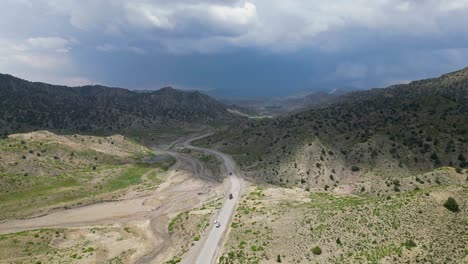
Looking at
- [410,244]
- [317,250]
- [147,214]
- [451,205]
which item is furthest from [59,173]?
[451,205]

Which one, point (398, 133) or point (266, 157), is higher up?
point (398, 133)

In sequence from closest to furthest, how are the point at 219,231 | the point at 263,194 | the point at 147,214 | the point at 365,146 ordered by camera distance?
the point at 219,231 → the point at 147,214 → the point at 263,194 → the point at 365,146

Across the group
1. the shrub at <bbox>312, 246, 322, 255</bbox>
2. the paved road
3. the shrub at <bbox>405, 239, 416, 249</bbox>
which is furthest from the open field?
the paved road

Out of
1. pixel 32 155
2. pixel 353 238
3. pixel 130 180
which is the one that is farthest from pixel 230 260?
pixel 32 155

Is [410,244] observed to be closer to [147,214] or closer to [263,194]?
[263,194]

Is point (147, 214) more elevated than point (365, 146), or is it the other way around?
point (365, 146)

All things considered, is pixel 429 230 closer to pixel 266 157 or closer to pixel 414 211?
pixel 414 211

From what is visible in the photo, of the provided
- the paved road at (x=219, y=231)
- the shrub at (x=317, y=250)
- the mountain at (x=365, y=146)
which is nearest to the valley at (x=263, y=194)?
the shrub at (x=317, y=250)
